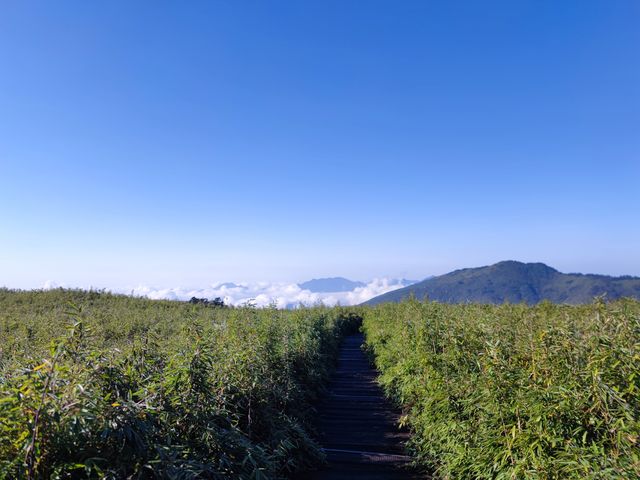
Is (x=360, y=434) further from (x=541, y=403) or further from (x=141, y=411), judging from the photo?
(x=141, y=411)

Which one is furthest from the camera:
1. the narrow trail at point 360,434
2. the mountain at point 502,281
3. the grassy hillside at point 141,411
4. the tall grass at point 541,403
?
the mountain at point 502,281

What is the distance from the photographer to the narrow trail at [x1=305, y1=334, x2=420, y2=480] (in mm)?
4184

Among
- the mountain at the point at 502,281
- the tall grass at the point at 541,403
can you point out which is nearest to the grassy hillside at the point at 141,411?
the tall grass at the point at 541,403

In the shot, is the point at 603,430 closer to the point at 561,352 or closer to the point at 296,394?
the point at 561,352

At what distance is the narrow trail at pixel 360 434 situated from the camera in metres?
4.18

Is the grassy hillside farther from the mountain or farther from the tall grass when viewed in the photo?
the mountain

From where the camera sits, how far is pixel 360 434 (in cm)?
541

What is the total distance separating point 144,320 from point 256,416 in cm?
772

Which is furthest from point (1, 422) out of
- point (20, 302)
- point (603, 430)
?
point (20, 302)

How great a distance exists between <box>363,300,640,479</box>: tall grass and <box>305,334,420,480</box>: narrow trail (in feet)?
1.80

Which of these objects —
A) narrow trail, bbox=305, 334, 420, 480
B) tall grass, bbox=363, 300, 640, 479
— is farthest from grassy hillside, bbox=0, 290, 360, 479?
tall grass, bbox=363, 300, 640, 479

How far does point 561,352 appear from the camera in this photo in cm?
279

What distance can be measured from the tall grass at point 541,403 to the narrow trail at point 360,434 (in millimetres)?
549

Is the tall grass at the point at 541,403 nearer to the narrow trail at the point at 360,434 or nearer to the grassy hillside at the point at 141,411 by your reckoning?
the narrow trail at the point at 360,434
